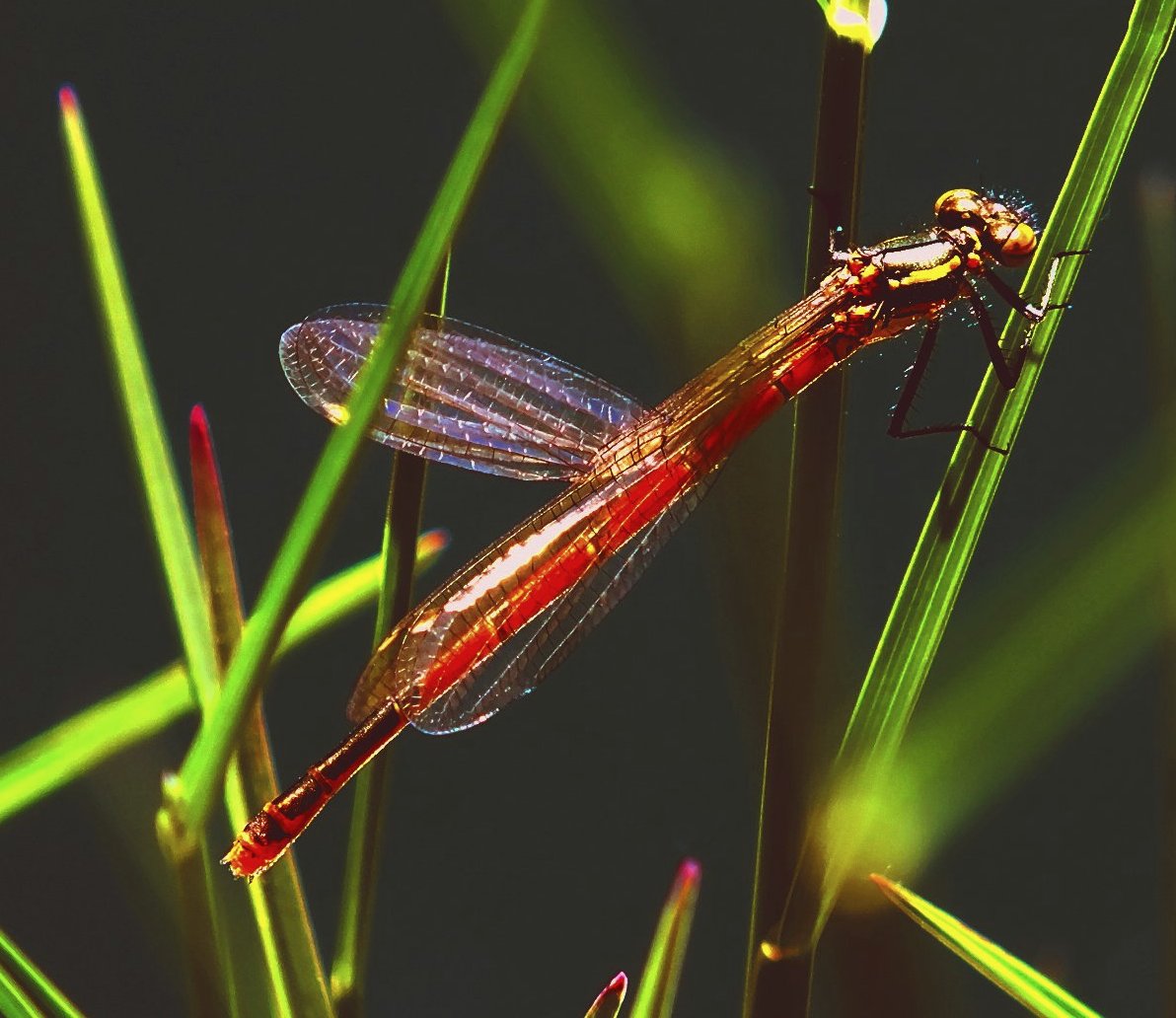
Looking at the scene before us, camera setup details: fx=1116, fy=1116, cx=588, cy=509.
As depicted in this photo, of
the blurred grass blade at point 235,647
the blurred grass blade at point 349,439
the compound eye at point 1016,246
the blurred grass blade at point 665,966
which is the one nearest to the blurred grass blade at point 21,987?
the blurred grass blade at point 235,647

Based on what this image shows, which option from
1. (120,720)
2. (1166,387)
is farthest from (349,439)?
(1166,387)

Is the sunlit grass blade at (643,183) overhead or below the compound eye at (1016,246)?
overhead

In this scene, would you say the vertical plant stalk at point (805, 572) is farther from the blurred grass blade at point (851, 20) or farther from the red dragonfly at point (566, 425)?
the red dragonfly at point (566, 425)

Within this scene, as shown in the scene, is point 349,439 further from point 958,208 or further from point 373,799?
point 958,208

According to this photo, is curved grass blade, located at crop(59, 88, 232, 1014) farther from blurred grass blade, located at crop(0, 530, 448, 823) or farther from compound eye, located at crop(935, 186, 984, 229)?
compound eye, located at crop(935, 186, 984, 229)

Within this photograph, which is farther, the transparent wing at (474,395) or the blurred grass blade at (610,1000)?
the transparent wing at (474,395)

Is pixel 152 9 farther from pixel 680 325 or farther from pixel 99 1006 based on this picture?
pixel 99 1006

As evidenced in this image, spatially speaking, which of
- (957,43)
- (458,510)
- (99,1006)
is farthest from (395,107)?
(99,1006)

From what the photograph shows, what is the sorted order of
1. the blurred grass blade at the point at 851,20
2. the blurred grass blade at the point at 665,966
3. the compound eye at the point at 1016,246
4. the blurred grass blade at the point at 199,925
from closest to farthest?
the blurred grass blade at the point at 199,925 → the blurred grass blade at the point at 851,20 → the blurred grass blade at the point at 665,966 → the compound eye at the point at 1016,246
